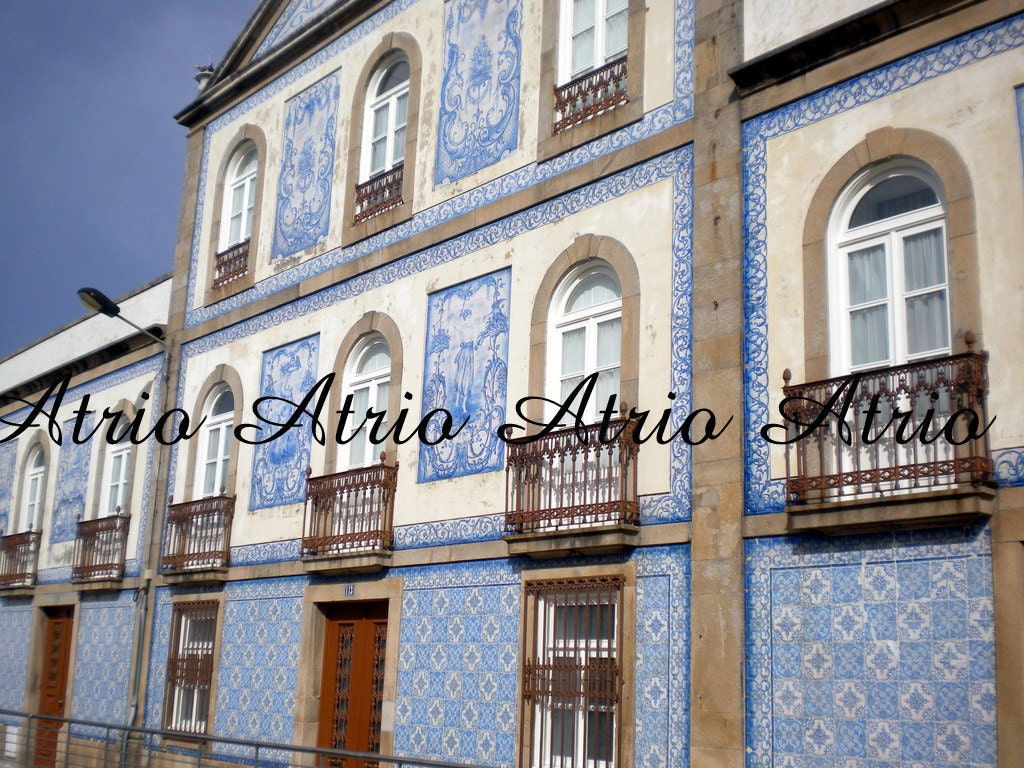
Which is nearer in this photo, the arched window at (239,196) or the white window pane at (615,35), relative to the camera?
the white window pane at (615,35)

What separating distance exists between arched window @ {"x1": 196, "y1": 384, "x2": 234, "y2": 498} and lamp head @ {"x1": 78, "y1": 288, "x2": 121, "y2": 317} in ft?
5.99

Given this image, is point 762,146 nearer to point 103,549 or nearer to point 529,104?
point 529,104

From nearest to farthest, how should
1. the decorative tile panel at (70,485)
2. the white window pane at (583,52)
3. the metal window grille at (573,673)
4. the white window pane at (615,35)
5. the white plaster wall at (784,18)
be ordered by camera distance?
the white plaster wall at (784,18)
the metal window grille at (573,673)
the white window pane at (615,35)
the white window pane at (583,52)
the decorative tile panel at (70,485)

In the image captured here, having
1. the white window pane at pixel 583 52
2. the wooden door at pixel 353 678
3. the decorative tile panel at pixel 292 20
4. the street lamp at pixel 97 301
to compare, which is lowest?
the wooden door at pixel 353 678

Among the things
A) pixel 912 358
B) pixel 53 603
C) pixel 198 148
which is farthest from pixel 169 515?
pixel 912 358

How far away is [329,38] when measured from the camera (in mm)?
17969

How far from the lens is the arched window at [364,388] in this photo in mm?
15516

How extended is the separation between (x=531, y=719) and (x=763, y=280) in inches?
179

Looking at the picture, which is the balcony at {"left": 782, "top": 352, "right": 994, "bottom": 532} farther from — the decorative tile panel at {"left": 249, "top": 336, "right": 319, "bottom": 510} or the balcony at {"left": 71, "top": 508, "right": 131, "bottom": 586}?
the balcony at {"left": 71, "top": 508, "right": 131, "bottom": 586}

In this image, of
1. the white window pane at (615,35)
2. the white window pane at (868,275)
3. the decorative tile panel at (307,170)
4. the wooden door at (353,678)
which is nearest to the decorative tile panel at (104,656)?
the wooden door at (353,678)

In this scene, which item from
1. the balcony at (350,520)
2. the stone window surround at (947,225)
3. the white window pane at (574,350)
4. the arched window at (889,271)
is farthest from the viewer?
the balcony at (350,520)

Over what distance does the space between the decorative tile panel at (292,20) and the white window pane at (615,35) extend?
19.4ft

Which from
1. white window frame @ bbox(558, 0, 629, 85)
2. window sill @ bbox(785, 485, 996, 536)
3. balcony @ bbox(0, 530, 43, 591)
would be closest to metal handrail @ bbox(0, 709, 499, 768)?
balcony @ bbox(0, 530, 43, 591)

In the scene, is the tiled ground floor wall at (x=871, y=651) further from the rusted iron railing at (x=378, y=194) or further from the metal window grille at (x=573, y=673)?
the rusted iron railing at (x=378, y=194)
